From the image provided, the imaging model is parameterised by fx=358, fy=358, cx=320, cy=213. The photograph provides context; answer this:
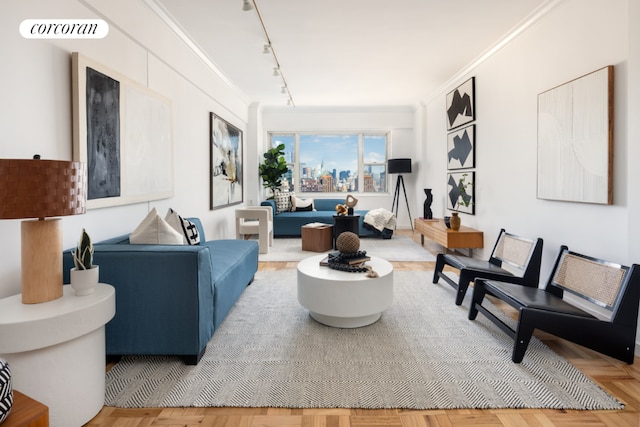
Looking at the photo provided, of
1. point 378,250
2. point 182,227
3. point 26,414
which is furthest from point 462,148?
point 26,414

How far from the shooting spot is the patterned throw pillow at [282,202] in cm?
713

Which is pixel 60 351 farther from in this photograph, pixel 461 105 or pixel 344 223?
pixel 461 105

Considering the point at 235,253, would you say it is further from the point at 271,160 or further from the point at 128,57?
the point at 271,160

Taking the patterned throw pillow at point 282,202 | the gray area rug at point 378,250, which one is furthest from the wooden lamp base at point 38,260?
the patterned throw pillow at point 282,202

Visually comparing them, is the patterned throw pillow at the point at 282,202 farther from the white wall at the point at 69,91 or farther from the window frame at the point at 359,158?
the white wall at the point at 69,91

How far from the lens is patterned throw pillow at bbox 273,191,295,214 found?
23.4 ft

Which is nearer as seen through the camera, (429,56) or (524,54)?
(524,54)

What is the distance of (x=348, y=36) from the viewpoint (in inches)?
159

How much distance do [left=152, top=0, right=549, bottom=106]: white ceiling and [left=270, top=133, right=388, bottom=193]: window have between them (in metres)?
2.34

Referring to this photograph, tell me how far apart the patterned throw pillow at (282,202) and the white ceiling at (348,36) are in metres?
2.11

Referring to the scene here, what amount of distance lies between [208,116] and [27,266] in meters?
3.62

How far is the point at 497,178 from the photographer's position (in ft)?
13.9

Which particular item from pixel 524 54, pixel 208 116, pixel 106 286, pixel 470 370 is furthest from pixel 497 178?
A: pixel 106 286

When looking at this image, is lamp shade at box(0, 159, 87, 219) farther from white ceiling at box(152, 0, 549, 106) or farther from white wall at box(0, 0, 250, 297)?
white ceiling at box(152, 0, 549, 106)
